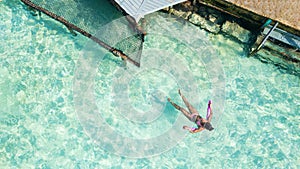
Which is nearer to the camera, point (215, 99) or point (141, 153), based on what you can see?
point (141, 153)

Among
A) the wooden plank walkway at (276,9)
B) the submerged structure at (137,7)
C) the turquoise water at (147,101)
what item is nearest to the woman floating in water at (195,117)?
the turquoise water at (147,101)

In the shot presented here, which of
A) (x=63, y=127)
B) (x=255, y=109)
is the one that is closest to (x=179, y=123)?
(x=255, y=109)

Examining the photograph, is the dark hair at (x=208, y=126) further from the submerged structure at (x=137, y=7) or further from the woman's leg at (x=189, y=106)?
the submerged structure at (x=137, y=7)

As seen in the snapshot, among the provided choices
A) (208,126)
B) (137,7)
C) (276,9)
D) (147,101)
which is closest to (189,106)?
(208,126)

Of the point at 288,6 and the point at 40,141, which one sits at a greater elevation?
the point at 288,6

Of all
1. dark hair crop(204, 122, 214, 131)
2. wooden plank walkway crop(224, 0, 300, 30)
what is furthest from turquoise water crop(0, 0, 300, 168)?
wooden plank walkway crop(224, 0, 300, 30)

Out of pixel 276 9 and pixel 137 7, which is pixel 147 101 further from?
pixel 276 9

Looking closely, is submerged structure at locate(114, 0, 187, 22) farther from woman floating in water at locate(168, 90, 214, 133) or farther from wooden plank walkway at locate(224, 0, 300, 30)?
woman floating in water at locate(168, 90, 214, 133)

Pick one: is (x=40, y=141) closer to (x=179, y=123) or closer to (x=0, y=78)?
(x=0, y=78)
